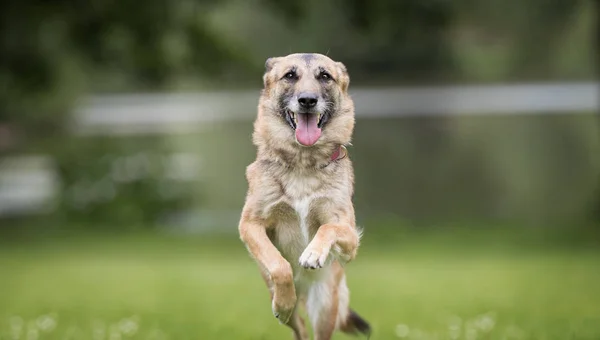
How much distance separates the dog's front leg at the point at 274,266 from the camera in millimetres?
5316

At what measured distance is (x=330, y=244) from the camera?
531cm

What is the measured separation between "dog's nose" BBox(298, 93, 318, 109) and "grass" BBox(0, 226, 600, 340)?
2462 millimetres

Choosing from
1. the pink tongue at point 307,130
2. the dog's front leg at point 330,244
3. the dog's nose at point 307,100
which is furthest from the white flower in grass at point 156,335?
the dog's nose at point 307,100

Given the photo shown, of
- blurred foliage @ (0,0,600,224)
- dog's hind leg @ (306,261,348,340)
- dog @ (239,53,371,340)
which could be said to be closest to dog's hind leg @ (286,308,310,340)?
dog's hind leg @ (306,261,348,340)

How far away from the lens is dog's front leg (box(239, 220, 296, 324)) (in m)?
5.32

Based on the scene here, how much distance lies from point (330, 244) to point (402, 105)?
25777 mm

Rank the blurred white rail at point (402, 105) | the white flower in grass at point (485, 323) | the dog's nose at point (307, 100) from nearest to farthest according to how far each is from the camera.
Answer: the dog's nose at point (307, 100), the white flower in grass at point (485, 323), the blurred white rail at point (402, 105)

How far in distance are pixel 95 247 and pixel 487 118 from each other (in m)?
15.9

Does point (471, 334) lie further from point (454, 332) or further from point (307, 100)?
point (307, 100)

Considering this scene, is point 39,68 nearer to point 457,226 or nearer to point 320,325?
point 457,226

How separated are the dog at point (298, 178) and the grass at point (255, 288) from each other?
Answer: 1.80 metres

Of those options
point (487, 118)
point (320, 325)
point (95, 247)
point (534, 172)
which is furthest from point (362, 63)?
point (320, 325)

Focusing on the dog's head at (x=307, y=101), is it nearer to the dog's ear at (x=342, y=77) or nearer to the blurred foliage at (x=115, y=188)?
the dog's ear at (x=342, y=77)

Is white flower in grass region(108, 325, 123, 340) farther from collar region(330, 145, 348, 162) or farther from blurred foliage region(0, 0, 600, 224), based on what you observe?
blurred foliage region(0, 0, 600, 224)
